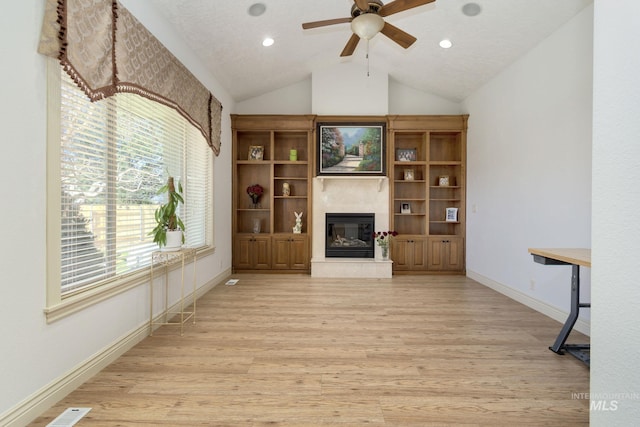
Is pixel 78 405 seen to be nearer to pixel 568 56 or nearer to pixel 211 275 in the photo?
pixel 211 275

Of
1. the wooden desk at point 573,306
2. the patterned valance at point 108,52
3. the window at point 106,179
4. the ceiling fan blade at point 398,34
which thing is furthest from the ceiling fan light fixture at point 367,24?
the wooden desk at point 573,306

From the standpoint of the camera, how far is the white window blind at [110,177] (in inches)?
81.7

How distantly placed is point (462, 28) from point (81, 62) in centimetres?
393

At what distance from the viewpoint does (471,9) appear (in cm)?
346

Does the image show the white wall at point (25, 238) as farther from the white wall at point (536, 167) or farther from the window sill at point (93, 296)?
the white wall at point (536, 167)

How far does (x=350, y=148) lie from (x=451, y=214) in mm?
2174

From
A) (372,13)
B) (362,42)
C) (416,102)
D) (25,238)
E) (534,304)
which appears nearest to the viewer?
(25,238)

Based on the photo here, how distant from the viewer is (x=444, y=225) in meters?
5.90

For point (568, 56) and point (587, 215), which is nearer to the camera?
point (587, 215)

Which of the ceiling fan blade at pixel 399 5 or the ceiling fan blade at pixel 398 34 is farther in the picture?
the ceiling fan blade at pixel 398 34

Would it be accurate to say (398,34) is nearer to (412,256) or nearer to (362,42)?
(362,42)

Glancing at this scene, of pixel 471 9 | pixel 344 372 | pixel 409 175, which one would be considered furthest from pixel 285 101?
pixel 344 372

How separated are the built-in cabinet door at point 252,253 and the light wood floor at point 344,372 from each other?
71.5 inches

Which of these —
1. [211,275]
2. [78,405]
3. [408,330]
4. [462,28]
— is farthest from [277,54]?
[78,405]
